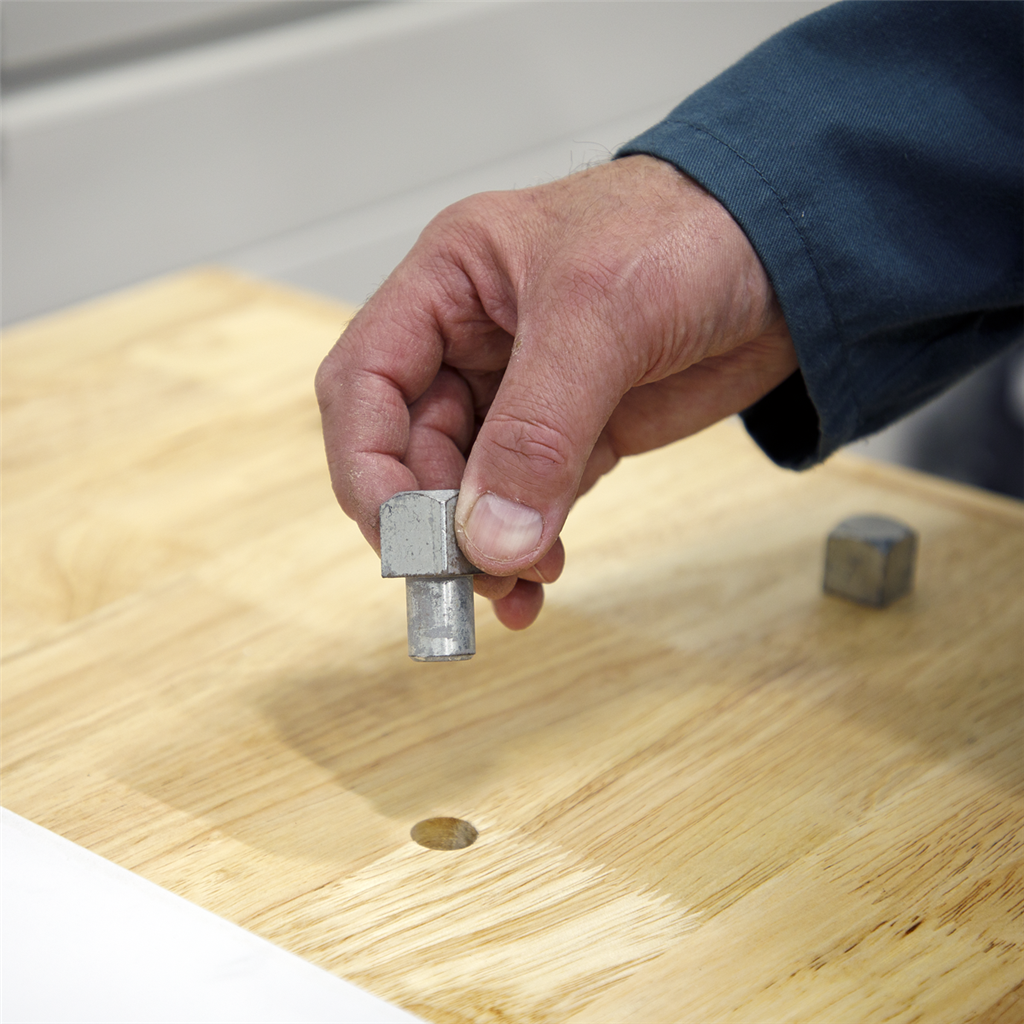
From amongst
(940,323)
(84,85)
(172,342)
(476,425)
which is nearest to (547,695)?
(476,425)

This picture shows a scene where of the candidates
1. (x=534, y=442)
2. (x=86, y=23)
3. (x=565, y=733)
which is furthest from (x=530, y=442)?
(x=86, y=23)

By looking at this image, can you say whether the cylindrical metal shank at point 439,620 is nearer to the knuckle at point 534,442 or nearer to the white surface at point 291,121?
the knuckle at point 534,442

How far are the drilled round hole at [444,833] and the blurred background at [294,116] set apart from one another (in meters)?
0.64

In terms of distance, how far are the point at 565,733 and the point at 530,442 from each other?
0.47 feet

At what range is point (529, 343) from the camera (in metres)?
0.47

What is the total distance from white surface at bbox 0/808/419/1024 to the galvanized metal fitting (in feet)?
0.41

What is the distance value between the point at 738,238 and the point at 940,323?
0.14 metres

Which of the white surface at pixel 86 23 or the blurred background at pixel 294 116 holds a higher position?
the white surface at pixel 86 23

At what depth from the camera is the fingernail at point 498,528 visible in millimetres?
459

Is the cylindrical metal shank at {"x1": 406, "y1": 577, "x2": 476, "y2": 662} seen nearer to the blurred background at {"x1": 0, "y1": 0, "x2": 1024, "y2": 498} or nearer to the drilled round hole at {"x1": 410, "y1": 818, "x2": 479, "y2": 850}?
the drilled round hole at {"x1": 410, "y1": 818, "x2": 479, "y2": 850}

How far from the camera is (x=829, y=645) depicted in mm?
594

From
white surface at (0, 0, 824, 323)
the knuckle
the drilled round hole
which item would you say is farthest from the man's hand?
white surface at (0, 0, 824, 323)

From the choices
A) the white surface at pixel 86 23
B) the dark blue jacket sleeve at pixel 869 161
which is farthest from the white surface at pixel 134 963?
the white surface at pixel 86 23

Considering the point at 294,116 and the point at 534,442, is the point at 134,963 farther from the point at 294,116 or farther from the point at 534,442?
the point at 294,116
